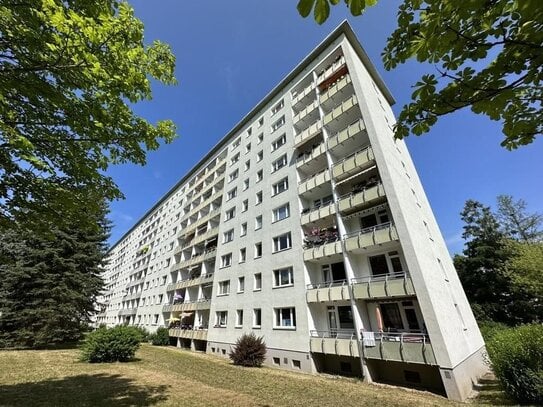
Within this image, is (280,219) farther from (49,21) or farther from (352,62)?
(49,21)

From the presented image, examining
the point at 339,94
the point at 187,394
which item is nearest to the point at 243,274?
the point at 187,394

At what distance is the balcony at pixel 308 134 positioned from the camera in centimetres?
2413

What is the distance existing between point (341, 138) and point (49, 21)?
63.6 ft

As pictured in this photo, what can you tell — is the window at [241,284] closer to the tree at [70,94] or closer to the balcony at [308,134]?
the balcony at [308,134]

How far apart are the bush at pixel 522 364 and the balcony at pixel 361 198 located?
9426 millimetres

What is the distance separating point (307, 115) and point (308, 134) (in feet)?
9.07

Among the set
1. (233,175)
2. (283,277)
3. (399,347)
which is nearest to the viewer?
(399,347)

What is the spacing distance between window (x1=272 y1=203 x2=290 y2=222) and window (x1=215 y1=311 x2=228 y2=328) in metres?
11.3

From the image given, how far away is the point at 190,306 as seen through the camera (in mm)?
33688

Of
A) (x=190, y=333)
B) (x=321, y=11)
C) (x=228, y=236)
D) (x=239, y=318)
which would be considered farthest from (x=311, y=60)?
(x=190, y=333)

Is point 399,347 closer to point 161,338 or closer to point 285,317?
point 285,317

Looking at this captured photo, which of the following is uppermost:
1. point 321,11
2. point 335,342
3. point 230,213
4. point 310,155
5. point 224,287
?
point 310,155

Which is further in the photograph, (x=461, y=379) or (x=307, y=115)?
(x=307, y=115)

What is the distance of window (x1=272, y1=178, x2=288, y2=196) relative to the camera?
2594 centimetres
